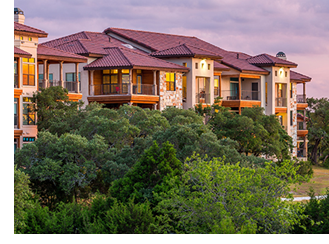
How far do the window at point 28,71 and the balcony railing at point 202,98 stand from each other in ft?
48.3

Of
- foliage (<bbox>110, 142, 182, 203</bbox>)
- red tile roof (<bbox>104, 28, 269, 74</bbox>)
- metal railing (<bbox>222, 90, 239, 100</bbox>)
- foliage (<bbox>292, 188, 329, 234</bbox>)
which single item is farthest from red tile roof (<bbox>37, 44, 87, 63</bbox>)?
foliage (<bbox>292, 188, 329, 234</bbox>)

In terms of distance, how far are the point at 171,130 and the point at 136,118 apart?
14.1ft

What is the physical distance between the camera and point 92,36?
41.4 m

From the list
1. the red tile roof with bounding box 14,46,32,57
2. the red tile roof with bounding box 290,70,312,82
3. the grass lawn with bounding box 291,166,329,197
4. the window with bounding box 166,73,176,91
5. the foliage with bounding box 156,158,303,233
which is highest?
the red tile roof with bounding box 290,70,312,82

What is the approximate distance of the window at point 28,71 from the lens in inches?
1180

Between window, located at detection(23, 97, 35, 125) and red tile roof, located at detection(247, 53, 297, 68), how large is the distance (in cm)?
2510

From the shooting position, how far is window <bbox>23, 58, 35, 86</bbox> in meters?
30.0

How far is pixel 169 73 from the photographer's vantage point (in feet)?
126

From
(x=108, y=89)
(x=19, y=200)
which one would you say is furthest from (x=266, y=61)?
(x=19, y=200)

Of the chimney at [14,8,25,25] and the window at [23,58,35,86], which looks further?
the chimney at [14,8,25,25]

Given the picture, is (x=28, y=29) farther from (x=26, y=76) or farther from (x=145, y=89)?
(x=145, y=89)

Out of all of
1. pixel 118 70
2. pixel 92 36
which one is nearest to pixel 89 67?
pixel 118 70

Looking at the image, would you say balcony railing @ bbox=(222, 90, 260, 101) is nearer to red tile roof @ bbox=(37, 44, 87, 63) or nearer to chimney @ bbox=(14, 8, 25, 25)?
red tile roof @ bbox=(37, 44, 87, 63)

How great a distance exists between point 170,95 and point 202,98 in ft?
13.3
